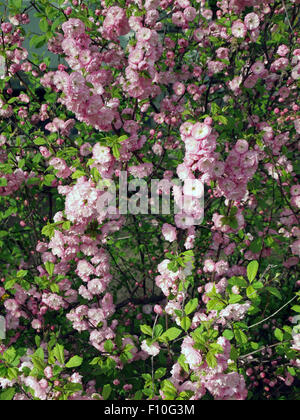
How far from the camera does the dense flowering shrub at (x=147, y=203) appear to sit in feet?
6.04

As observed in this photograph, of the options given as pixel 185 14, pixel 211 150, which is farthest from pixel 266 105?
pixel 211 150

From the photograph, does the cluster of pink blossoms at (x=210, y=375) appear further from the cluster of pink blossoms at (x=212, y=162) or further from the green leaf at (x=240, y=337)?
the cluster of pink blossoms at (x=212, y=162)

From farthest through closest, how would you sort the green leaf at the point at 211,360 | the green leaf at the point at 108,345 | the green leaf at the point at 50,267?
the green leaf at the point at 50,267 → the green leaf at the point at 108,345 → the green leaf at the point at 211,360

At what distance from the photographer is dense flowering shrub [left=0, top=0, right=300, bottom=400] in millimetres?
1840

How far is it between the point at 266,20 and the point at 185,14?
2.32 feet

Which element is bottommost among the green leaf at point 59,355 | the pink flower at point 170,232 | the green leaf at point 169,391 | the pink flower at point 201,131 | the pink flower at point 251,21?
the green leaf at point 169,391

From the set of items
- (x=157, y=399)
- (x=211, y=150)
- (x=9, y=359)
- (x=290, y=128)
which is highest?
(x=290, y=128)

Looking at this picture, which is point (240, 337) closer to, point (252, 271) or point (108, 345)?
point (252, 271)

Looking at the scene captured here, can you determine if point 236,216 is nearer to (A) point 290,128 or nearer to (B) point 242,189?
(B) point 242,189

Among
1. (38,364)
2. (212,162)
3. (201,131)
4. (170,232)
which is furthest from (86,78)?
(38,364)

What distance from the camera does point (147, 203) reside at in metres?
2.93

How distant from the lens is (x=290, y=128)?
11.5 feet

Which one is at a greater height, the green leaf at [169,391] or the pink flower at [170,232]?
the pink flower at [170,232]

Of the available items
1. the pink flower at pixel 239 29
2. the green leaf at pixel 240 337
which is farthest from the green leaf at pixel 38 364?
the pink flower at pixel 239 29
